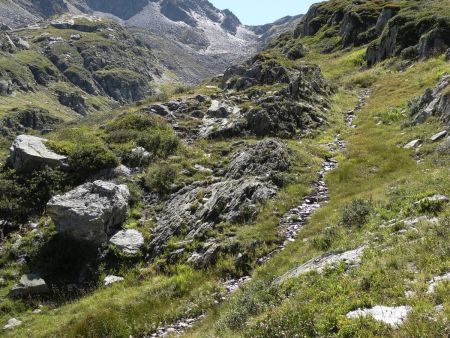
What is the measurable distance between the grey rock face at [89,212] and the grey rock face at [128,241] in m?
0.55

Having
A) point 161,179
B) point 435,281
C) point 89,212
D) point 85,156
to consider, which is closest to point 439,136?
point 161,179

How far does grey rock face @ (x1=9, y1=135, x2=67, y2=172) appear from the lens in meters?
26.1

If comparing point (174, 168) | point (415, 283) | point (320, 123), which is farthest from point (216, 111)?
point (415, 283)

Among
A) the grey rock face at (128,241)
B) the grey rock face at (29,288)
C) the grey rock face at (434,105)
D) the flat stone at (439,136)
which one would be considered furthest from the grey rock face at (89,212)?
the grey rock face at (434,105)

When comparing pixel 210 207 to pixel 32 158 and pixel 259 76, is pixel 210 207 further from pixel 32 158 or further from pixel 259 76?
pixel 259 76

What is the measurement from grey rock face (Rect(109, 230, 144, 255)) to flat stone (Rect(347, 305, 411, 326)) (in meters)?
13.1

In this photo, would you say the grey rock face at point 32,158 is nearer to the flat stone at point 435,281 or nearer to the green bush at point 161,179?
the green bush at point 161,179

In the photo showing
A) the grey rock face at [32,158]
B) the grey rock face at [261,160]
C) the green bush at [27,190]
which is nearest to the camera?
the green bush at [27,190]

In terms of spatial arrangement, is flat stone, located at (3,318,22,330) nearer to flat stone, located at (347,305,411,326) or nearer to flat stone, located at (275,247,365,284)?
flat stone, located at (275,247,365,284)

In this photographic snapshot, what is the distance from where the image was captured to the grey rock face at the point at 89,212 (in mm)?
20688

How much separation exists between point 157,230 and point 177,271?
4.03m

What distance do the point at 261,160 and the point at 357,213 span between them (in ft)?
28.1

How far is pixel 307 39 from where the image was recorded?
355 feet

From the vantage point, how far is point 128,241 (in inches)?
827
